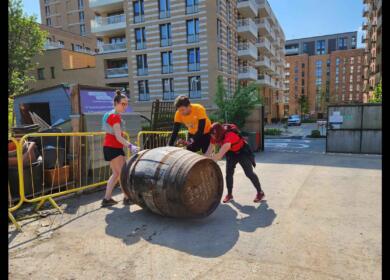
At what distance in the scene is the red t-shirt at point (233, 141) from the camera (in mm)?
4500

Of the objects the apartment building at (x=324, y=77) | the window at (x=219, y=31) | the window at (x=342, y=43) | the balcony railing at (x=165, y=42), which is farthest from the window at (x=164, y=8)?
the window at (x=342, y=43)

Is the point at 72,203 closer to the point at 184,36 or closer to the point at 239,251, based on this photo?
the point at 239,251

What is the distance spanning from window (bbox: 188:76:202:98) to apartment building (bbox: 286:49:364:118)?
7124 cm

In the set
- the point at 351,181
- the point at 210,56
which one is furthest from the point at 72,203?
the point at 210,56

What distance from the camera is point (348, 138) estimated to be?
1104cm

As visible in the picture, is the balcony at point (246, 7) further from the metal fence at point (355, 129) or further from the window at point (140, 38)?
the metal fence at point (355, 129)

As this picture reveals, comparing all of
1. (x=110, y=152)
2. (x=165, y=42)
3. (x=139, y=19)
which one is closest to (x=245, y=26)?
(x=165, y=42)

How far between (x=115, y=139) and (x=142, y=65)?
87.5 ft

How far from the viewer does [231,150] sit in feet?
15.4

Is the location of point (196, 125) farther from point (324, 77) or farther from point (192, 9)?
point (324, 77)

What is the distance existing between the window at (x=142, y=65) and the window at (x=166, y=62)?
203cm

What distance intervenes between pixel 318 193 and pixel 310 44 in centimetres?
11621

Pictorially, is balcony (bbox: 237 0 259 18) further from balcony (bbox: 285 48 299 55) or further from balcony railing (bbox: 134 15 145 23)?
balcony (bbox: 285 48 299 55)

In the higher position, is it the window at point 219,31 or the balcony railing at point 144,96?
the window at point 219,31
